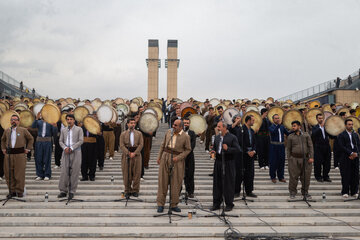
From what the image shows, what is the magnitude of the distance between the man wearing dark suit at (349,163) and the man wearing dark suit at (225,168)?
11.0 ft

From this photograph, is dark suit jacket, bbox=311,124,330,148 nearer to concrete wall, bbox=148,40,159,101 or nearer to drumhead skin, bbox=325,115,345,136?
drumhead skin, bbox=325,115,345,136

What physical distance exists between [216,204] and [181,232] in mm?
1494

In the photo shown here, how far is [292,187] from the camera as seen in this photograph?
845 centimetres

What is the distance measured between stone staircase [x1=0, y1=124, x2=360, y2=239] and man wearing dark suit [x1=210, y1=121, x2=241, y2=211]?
0.38 meters

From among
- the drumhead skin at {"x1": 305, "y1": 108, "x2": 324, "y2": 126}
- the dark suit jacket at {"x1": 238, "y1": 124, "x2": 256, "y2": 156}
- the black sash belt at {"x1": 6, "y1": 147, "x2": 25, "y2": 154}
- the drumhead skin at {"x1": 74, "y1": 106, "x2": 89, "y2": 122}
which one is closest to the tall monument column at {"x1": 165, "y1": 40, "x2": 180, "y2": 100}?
the drumhead skin at {"x1": 74, "y1": 106, "x2": 89, "y2": 122}

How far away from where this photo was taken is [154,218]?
6.96 metres

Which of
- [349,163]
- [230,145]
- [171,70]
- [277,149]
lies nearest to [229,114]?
[277,149]

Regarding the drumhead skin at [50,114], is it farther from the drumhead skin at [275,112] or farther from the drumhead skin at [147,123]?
the drumhead skin at [275,112]

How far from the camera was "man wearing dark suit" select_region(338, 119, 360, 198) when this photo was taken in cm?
858

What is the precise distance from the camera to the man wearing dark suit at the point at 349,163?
28.1ft

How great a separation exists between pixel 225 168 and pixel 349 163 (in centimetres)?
369

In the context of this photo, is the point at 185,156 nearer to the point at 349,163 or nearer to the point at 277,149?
the point at 277,149

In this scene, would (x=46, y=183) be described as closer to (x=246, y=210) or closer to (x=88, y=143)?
(x=88, y=143)

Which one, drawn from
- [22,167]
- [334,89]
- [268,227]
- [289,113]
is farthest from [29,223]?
[334,89]
